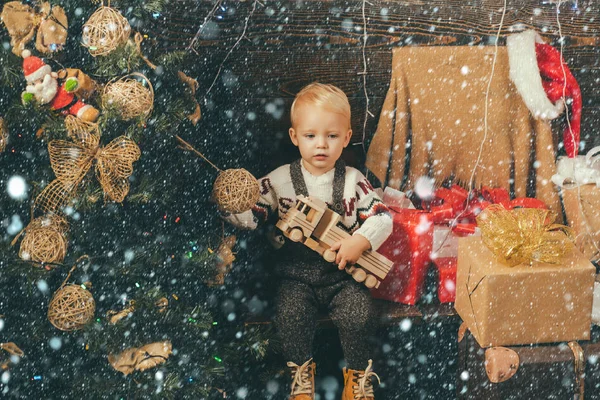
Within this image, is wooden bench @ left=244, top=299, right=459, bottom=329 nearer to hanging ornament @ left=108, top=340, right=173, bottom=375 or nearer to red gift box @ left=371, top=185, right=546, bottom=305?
red gift box @ left=371, top=185, right=546, bottom=305

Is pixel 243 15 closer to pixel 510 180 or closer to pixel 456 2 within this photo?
pixel 456 2

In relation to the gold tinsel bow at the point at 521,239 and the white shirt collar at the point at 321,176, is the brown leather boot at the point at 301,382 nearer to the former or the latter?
the white shirt collar at the point at 321,176

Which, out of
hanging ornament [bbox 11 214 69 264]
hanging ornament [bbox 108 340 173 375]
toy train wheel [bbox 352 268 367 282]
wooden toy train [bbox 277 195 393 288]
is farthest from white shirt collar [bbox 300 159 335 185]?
hanging ornament [bbox 11 214 69 264]

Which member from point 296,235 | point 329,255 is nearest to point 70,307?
point 296,235

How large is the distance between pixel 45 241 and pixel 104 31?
26.4 inches

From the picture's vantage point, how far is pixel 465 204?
307 centimetres

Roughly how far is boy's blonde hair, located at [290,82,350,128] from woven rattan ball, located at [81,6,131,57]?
0.77 m

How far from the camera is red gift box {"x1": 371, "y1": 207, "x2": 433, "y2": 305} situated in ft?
9.50

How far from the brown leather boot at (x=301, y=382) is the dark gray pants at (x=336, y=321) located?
24 millimetres

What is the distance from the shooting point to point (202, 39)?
289 cm

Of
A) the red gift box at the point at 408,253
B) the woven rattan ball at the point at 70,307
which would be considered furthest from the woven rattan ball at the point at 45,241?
the red gift box at the point at 408,253

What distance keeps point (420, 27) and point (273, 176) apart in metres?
0.90

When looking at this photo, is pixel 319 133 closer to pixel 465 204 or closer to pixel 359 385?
pixel 465 204

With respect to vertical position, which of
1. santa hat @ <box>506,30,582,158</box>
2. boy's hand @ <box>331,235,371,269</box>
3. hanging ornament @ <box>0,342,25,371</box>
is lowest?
hanging ornament @ <box>0,342,25,371</box>
